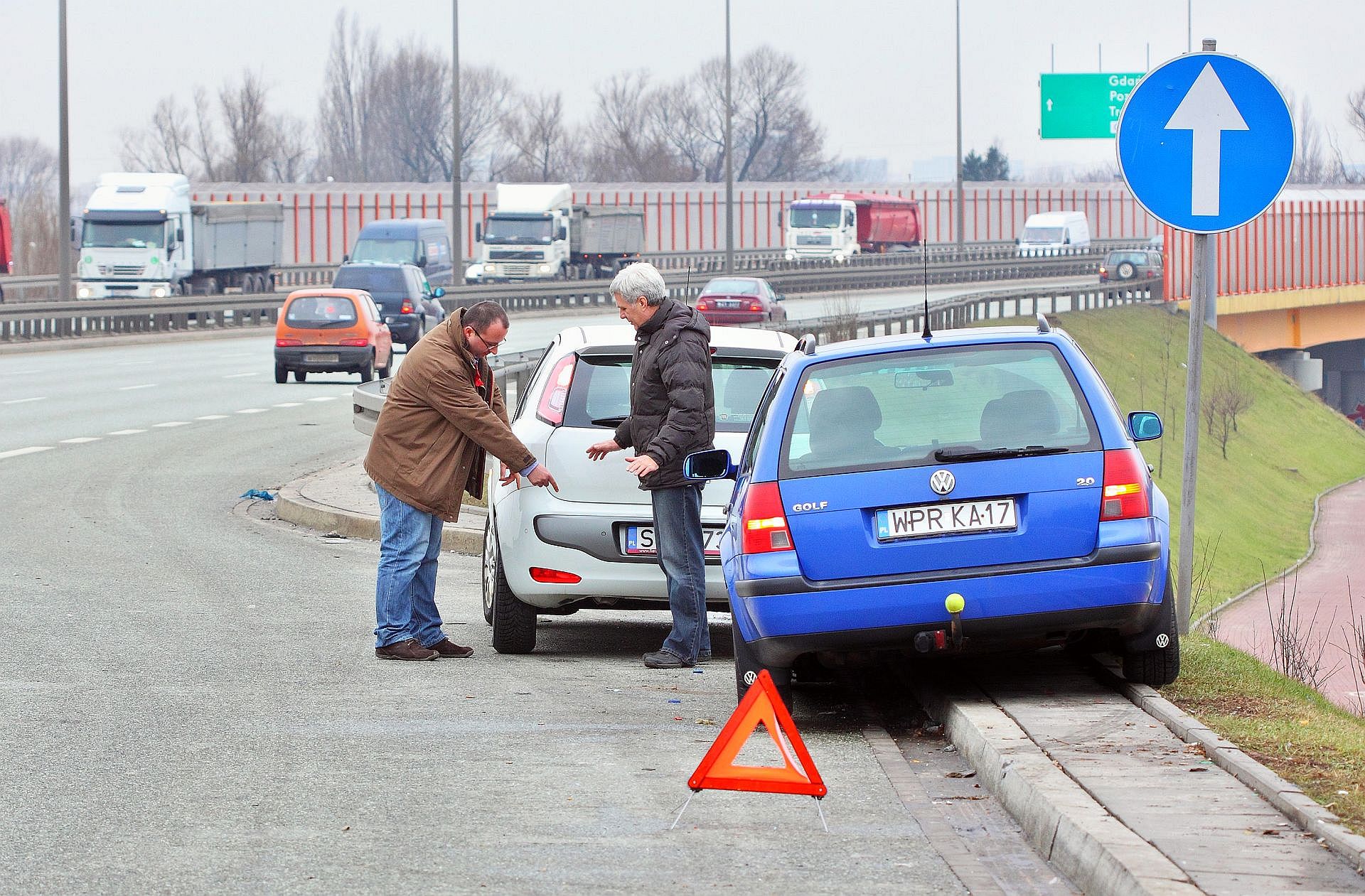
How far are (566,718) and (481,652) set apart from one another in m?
1.92

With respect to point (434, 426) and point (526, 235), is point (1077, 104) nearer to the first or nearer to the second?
point (526, 235)

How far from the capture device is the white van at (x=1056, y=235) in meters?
91.2

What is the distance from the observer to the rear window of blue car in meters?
7.04

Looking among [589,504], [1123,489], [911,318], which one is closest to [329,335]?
[911,318]

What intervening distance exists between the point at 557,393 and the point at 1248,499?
36.1 metres

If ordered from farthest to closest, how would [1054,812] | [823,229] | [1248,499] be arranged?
[823,229], [1248,499], [1054,812]

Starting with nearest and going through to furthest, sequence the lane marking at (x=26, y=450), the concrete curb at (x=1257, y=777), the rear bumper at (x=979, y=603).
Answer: the concrete curb at (x=1257, y=777) < the rear bumper at (x=979, y=603) < the lane marking at (x=26, y=450)

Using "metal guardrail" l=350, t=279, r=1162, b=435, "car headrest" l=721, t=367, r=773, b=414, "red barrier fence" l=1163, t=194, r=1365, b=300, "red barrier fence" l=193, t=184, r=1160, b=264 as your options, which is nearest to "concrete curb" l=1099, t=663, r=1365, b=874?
"car headrest" l=721, t=367, r=773, b=414

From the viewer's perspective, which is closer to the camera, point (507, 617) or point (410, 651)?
point (410, 651)

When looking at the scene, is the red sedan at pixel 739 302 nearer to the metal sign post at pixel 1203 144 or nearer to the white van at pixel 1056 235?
the metal sign post at pixel 1203 144

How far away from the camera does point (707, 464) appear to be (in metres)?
7.97

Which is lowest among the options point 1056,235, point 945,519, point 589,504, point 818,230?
point 589,504

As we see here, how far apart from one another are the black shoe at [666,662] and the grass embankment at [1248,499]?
7.03 feet

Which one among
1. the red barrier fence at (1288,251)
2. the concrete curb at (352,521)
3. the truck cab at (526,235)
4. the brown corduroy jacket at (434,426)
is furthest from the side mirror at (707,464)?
the truck cab at (526,235)
